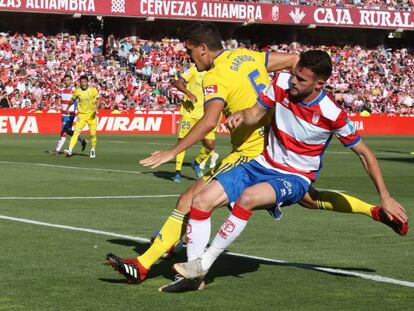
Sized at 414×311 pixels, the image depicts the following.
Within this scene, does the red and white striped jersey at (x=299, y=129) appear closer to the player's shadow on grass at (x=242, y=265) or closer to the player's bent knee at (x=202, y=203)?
the player's bent knee at (x=202, y=203)

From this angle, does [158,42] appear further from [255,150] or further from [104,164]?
[255,150]

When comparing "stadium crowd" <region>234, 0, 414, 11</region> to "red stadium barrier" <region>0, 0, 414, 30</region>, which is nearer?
"red stadium barrier" <region>0, 0, 414, 30</region>

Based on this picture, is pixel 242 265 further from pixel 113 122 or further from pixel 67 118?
pixel 113 122

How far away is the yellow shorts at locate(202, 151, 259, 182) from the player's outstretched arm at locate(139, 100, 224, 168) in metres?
0.44

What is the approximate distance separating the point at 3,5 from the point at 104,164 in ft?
88.3

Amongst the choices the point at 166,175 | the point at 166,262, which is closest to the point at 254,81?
the point at 166,262

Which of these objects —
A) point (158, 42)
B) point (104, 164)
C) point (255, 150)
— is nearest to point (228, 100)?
point (255, 150)

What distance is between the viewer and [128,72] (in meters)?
51.2

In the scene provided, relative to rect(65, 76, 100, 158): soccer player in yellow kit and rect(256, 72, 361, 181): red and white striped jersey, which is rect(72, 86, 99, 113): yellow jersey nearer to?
rect(65, 76, 100, 158): soccer player in yellow kit

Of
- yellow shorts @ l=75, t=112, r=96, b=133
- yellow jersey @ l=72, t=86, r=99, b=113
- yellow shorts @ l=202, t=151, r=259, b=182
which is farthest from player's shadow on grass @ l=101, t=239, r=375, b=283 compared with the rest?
yellow jersey @ l=72, t=86, r=99, b=113

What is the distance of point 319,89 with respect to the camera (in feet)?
27.4

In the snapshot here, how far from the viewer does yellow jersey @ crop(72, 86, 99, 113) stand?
95.7ft

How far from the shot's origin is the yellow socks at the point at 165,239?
28.0 ft

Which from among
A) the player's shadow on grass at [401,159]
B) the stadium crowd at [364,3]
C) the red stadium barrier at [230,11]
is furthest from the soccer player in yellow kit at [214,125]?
the stadium crowd at [364,3]
